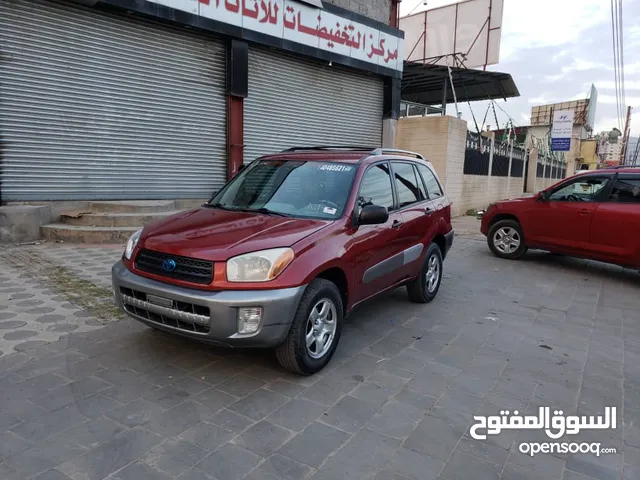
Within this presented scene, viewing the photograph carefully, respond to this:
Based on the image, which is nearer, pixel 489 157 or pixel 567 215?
pixel 567 215

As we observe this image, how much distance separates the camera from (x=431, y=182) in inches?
230

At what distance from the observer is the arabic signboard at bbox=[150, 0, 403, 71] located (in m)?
9.82

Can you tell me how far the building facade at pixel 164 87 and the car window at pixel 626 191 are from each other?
7.52 meters

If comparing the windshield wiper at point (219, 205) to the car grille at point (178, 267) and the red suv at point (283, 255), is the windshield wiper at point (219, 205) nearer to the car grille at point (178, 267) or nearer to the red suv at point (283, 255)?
the red suv at point (283, 255)

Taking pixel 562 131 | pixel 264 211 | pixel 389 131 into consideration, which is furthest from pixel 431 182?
pixel 562 131

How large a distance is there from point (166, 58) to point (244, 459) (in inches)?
351

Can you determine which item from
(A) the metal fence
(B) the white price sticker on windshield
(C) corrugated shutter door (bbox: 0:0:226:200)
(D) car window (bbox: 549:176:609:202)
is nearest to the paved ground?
(B) the white price sticker on windshield

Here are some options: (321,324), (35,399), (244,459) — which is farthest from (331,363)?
(35,399)

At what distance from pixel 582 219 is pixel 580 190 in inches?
22.0

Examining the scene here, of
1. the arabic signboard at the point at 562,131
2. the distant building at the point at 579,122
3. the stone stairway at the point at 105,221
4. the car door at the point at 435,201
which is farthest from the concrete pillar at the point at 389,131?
the distant building at the point at 579,122

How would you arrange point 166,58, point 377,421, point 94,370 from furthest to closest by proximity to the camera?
point 166,58, point 94,370, point 377,421

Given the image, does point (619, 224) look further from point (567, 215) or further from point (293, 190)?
point (293, 190)

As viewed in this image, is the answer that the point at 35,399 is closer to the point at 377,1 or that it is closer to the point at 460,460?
the point at 460,460

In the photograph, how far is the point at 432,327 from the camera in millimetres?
4805
